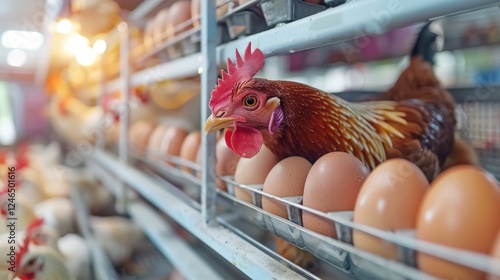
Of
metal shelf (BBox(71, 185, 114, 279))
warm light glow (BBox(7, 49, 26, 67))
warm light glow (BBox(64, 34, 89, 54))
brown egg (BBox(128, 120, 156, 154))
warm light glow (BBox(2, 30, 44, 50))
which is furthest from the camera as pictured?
warm light glow (BBox(7, 49, 26, 67))

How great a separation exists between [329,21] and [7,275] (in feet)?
3.10

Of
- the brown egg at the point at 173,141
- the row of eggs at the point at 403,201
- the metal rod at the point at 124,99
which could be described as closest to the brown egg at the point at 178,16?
the brown egg at the point at 173,141

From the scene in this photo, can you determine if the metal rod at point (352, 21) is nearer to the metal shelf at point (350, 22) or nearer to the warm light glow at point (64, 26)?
the metal shelf at point (350, 22)

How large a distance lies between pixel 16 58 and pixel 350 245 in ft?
A: 9.79

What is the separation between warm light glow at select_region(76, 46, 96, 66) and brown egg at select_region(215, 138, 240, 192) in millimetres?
1786

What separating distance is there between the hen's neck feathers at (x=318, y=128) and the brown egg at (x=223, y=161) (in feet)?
0.75

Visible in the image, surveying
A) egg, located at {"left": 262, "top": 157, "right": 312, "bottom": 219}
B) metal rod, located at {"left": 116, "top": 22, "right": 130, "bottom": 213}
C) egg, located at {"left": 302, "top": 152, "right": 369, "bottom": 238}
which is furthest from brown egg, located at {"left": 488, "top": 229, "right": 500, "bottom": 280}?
metal rod, located at {"left": 116, "top": 22, "right": 130, "bottom": 213}

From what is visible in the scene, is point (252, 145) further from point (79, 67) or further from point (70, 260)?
point (79, 67)

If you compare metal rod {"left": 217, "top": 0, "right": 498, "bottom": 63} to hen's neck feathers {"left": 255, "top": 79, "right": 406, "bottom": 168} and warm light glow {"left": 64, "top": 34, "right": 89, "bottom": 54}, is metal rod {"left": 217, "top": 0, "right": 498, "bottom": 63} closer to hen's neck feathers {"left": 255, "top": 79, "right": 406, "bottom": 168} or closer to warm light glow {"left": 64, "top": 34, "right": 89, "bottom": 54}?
hen's neck feathers {"left": 255, "top": 79, "right": 406, "bottom": 168}

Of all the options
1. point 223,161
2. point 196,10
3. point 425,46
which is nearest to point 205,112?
point 223,161

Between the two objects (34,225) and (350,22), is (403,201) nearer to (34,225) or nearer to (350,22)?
(350,22)

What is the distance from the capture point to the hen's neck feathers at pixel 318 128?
0.75m

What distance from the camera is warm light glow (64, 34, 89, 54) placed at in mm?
2441

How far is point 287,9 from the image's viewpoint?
768mm
